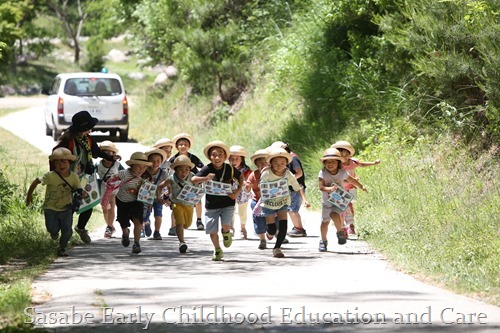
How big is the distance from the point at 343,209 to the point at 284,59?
489 inches

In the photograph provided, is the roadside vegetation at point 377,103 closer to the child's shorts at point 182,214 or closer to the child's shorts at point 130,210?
the child's shorts at point 130,210

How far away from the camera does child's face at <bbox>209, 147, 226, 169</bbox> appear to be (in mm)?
13297

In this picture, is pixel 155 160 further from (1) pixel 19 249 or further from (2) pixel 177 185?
(1) pixel 19 249

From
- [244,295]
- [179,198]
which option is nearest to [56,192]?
[179,198]

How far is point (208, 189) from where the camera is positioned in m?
13.2

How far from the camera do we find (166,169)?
1541cm

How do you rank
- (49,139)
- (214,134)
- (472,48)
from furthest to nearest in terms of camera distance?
(49,139)
(214,134)
(472,48)

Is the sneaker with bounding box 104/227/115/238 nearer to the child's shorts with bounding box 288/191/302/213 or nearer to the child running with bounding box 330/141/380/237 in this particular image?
the child's shorts with bounding box 288/191/302/213

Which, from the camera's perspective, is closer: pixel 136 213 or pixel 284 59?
pixel 136 213

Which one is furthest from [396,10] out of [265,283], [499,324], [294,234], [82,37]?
[82,37]

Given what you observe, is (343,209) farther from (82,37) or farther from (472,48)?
(82,37)

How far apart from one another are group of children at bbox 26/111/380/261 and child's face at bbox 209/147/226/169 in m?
0.01

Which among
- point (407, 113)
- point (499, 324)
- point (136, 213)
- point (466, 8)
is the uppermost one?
point (466, 8)

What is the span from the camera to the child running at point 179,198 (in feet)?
44.8
